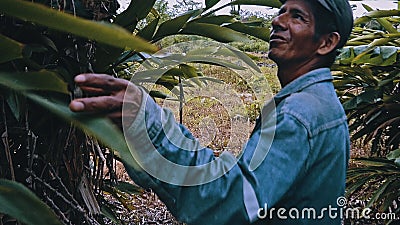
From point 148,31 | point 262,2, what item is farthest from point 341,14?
point 148,31

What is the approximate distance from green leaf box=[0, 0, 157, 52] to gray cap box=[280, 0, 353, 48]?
0.42 m

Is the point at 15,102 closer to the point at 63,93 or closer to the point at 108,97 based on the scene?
the point at 63,93

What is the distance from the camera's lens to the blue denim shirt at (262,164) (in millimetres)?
569

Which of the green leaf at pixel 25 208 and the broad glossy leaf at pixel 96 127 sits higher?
the broad glossy leaf at pixel 96 127

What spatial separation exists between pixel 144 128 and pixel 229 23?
0.39 meters

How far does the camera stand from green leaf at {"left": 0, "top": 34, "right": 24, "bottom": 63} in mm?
390

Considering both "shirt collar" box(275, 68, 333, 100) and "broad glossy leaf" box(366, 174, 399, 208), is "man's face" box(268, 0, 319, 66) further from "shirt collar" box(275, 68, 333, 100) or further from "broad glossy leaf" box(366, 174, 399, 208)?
"broad glossy leaf" box(366, 174, 399, 208)

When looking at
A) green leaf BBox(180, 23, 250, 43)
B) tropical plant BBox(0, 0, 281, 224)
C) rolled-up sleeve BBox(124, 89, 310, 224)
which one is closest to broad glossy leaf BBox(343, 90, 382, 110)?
tropical plant BBox(0, 0, 281, 224)

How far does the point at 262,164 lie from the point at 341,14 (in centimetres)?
25

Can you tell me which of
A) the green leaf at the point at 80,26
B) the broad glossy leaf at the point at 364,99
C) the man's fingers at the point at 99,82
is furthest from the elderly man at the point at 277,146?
the broad glossy leaf at the point at 364,99

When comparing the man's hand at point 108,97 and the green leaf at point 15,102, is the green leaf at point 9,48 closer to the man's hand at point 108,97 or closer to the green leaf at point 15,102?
the man's hand at point 108,97

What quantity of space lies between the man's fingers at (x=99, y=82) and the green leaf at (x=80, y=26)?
0.12 m

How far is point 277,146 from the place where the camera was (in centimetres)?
61

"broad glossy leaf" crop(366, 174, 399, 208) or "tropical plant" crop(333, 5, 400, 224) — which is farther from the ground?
"tropical plant" crop(333, 5, 400, 224)
